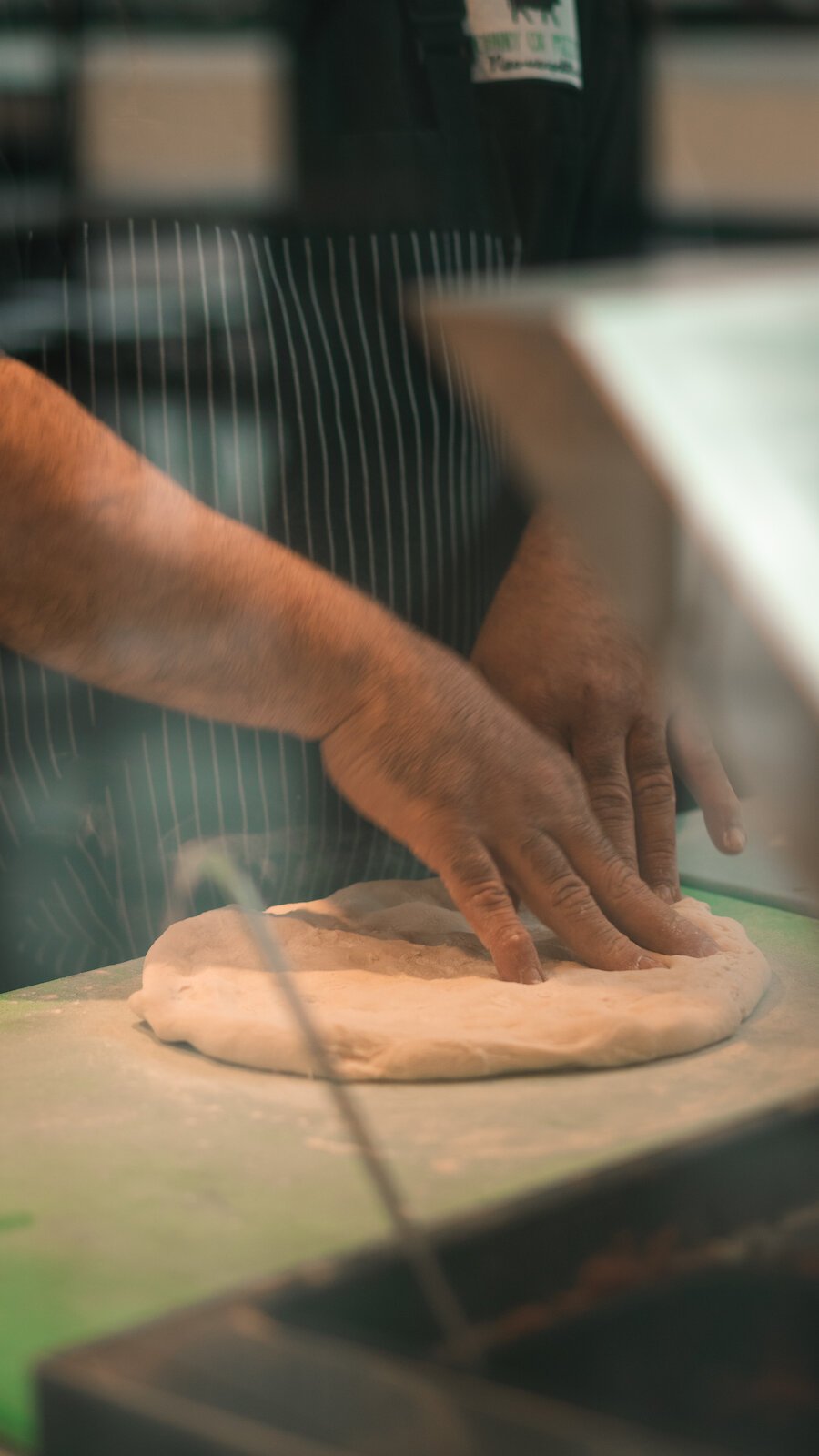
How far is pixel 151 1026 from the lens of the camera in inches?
37.5

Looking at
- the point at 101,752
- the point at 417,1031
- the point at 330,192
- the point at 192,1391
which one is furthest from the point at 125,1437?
the point at 330,192

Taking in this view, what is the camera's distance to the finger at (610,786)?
1.18 metres

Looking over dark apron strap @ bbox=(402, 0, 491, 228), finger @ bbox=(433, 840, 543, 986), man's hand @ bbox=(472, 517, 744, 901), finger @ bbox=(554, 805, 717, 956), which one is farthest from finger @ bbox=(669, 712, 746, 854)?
dark apron strap @ bbox=(402, 0, 491, 228)

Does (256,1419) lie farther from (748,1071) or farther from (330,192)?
(330,192)

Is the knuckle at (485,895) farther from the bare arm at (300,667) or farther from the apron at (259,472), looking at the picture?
the apron at (259,472)

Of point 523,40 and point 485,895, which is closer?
point 485,895

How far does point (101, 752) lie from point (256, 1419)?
0.79 metres

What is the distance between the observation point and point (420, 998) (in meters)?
0.96

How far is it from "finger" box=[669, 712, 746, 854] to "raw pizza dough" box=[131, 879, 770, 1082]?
7cm

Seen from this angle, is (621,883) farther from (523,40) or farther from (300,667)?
(523,40)

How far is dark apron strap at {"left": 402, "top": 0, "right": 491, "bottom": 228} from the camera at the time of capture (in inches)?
51.8

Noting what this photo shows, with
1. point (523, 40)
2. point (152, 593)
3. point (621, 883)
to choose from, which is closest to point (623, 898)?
point (621, 883)

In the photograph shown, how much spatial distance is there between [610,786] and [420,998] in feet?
1.03

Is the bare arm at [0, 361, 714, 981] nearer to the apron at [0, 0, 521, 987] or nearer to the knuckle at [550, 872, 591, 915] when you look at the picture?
the knuckle at [550, 872, 591, 915]
